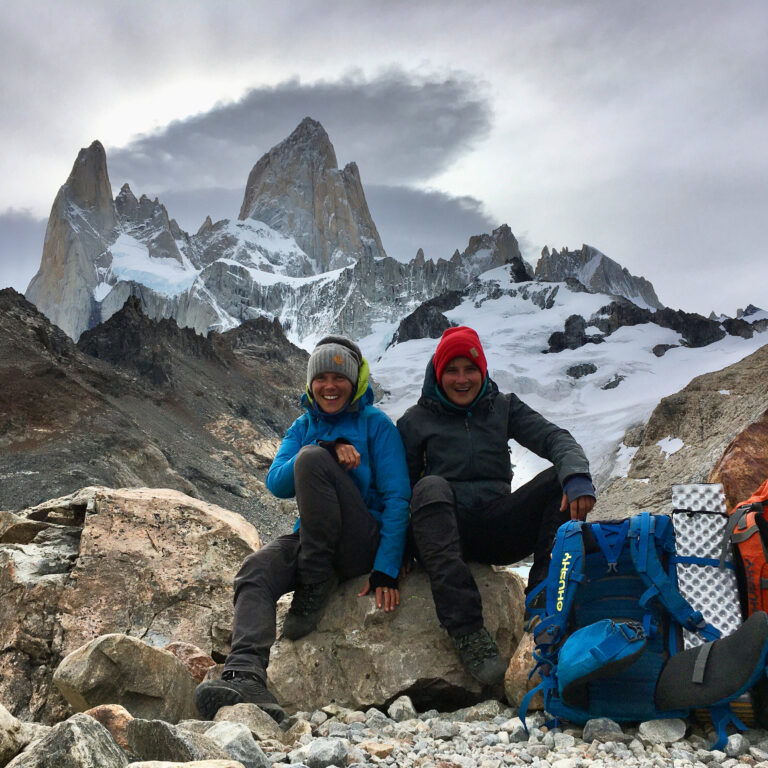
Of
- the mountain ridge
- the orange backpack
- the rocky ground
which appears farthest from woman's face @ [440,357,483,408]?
the mountain ridge

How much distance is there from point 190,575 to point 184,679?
1.65m

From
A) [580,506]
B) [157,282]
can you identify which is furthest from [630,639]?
[157,282]

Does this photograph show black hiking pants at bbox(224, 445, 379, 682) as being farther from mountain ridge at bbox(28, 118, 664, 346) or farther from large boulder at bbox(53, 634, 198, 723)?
mountain ridge at bbox(28, 118, 664, 346)

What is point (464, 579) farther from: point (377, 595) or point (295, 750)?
point (295, 750)

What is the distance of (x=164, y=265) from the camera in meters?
179

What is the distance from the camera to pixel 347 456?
12.2 feet

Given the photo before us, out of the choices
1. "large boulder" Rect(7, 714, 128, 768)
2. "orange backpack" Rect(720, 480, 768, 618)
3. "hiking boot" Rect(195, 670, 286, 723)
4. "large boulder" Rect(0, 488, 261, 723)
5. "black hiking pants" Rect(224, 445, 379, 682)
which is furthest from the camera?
"large boulder" Rect(0, 488, 261, 723)

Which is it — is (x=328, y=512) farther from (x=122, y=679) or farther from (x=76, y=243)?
(x=76, y=243)

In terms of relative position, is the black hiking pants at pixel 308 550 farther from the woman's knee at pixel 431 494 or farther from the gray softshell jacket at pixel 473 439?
the gray softshell jacket at pixel 473 439

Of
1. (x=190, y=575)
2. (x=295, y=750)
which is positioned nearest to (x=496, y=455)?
(x=295, y=750)

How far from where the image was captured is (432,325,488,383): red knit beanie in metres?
3.94

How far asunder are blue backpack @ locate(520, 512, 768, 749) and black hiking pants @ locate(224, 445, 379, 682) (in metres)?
1.18

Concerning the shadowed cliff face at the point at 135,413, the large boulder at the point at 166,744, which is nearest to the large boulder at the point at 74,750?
the large boulder at the point at 166,744

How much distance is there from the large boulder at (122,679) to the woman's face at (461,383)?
2.09 metres
